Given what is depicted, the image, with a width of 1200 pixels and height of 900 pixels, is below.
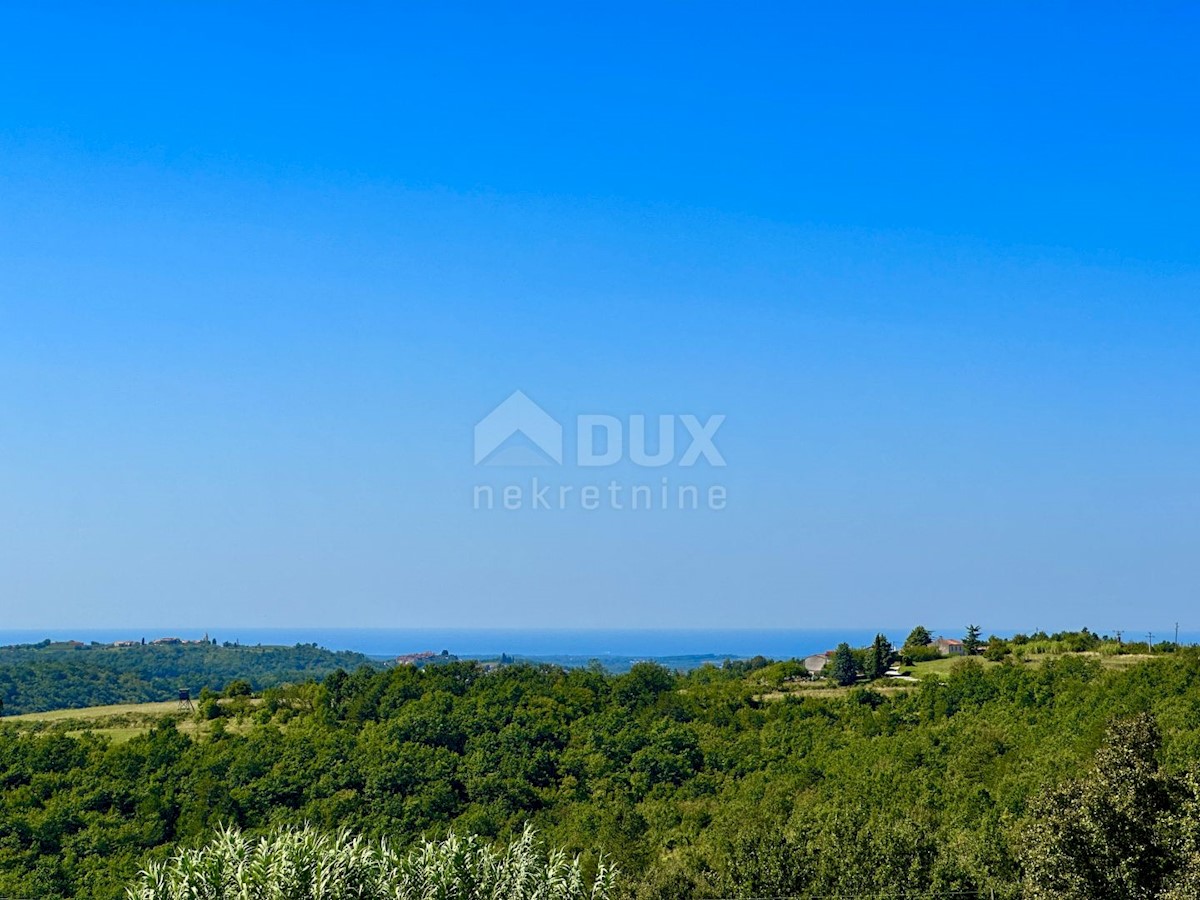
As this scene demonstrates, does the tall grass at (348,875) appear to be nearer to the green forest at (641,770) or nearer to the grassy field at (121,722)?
the green forest at (641,770)

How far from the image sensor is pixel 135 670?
302 ft

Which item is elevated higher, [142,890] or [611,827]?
[142,890]

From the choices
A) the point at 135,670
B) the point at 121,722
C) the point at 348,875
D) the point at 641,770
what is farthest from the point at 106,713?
the point at 135,670

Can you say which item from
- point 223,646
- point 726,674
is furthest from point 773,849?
point 223,646

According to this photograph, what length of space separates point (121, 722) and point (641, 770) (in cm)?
2327

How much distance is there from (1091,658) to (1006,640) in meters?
6.36

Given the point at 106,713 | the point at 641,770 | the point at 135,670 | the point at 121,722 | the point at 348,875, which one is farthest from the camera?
the point at 135,670

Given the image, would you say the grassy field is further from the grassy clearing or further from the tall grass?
the tall grass

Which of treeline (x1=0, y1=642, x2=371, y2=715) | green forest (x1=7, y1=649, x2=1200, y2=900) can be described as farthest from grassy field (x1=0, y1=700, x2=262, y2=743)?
treeline (x1=0, y1=642, x2=371, y2=715)

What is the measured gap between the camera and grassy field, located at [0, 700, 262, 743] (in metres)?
45.5

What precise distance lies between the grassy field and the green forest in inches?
18.9

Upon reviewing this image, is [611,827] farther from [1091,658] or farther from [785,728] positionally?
[1091,658]

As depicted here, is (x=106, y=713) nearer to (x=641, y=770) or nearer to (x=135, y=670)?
(x=641, y=770)

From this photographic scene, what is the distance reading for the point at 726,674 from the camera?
5591cm
